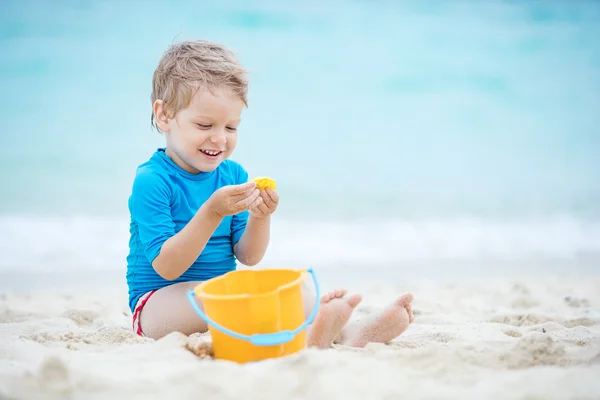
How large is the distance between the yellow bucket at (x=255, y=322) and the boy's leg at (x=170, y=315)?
44 centimetres

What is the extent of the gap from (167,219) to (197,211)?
18 cm

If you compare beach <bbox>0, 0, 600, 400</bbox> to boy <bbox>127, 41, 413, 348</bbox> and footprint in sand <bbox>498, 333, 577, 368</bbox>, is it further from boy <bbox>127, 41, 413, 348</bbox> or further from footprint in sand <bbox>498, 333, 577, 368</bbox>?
boy <bbox>127, 41, 413, 348</bbox>

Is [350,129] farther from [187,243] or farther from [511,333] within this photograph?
[187,243]

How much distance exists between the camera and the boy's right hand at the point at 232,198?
6.89 ft

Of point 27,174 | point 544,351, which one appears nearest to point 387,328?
point 544,351

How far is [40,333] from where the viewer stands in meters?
2.45

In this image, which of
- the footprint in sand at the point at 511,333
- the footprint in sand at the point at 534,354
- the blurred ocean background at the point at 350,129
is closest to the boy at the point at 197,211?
the footprint in sand at the point at 534,354

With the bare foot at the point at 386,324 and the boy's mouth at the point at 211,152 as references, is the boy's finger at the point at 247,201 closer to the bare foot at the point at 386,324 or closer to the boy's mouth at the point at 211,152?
the boy's mouth at the point at 211,152

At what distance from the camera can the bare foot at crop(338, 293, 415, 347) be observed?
7.27ft

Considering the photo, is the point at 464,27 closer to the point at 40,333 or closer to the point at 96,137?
the point at 96,137

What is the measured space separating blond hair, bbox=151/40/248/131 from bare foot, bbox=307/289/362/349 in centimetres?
92

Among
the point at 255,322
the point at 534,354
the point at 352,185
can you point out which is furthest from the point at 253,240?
the point at 352,185

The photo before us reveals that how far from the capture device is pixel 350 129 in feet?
30.7

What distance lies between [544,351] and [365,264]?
10.8 feet
